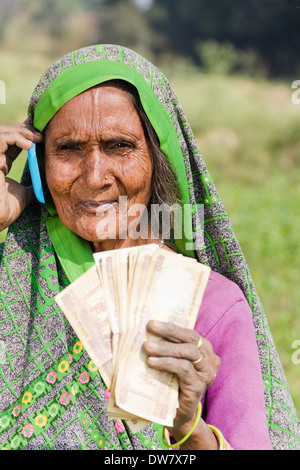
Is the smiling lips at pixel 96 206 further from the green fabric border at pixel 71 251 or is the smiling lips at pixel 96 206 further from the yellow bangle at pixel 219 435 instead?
the yellow bangle at pixel 219 435

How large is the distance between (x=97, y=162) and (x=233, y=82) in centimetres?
1811

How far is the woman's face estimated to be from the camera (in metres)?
2.64

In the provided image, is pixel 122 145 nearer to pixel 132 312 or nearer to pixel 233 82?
pixel 132 312

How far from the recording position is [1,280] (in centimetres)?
286

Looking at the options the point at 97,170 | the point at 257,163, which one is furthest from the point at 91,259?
the point at 257,163

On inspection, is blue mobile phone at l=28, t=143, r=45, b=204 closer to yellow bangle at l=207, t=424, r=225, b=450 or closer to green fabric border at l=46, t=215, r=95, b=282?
green fabric border at l=46, t=215, r=95, b=282

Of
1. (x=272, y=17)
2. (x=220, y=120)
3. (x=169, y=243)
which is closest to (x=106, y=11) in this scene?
(x=272, y=17)

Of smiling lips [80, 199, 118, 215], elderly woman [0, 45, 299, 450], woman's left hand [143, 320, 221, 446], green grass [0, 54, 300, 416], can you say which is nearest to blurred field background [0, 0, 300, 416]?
green grass [0, 54, 300, 416]

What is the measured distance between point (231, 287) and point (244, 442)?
2.19ft

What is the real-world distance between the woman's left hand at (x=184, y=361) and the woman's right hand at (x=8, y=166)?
3.69 ft

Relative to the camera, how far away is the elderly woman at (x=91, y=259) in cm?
259

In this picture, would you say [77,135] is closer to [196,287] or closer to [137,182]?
[137,182]

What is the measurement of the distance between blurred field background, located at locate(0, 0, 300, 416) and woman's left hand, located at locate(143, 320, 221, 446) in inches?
110

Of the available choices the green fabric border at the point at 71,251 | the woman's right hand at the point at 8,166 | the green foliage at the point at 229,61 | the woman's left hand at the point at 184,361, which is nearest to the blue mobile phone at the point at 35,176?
the woman's right hand at the point at 8,166
